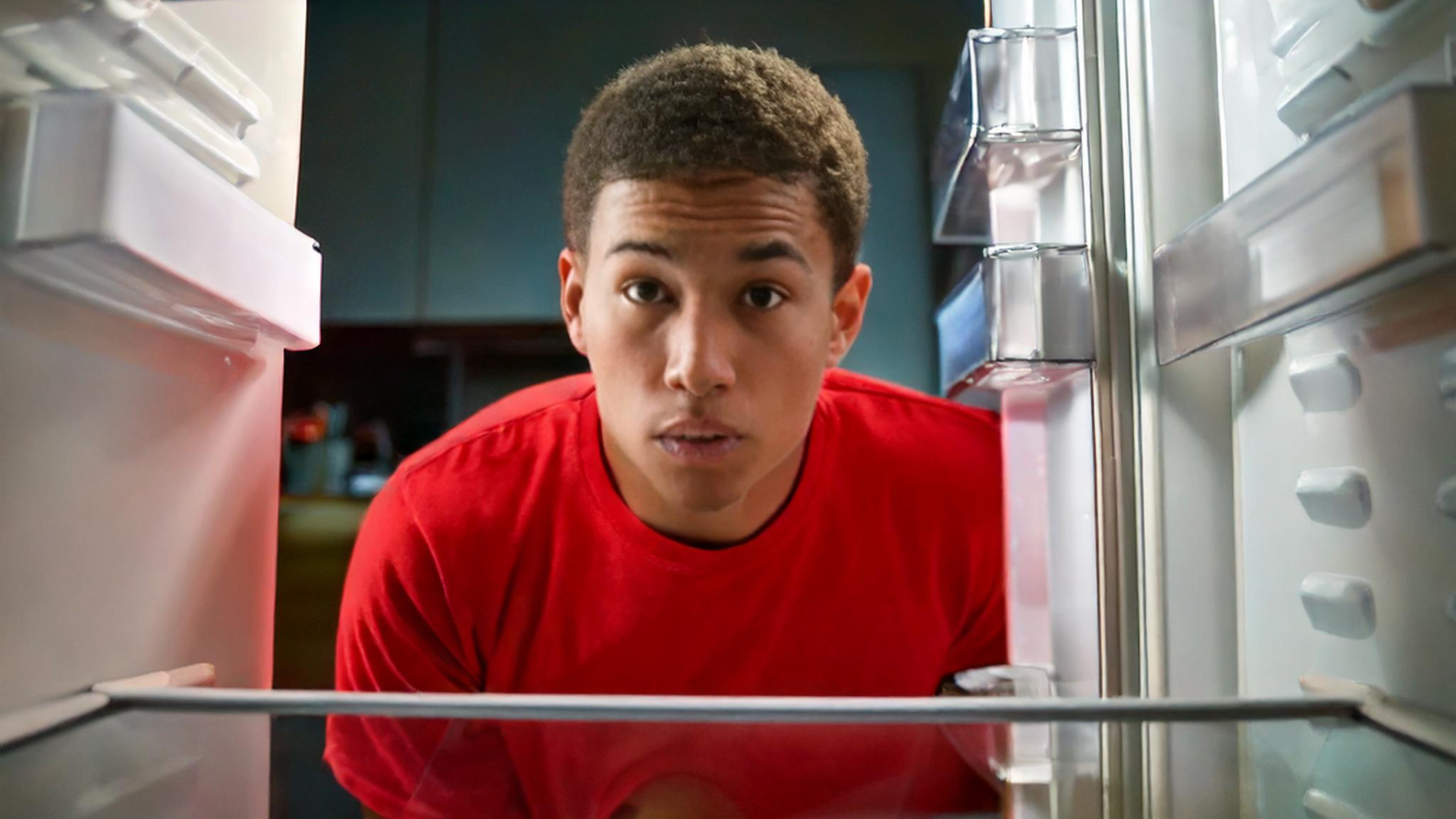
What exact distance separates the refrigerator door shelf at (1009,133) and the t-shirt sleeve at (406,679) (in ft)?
1.56

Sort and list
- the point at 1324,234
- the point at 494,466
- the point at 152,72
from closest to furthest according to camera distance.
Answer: the point at 1324,234, the point at 152,72, the point at 494,466

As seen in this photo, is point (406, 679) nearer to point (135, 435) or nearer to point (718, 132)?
point (135, 435)

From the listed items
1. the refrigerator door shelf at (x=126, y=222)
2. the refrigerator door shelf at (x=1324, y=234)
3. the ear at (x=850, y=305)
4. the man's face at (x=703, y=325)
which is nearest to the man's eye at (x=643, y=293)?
the man's face at (x=703, y=325)

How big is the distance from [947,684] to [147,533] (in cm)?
60

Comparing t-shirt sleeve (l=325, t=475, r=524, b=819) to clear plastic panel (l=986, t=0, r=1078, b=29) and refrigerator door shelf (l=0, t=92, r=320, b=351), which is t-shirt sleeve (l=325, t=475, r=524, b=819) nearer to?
refrigerator door shelf (l=0, t=92, r=320, b=351)

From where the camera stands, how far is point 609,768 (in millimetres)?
601

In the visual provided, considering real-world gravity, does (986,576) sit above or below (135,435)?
below

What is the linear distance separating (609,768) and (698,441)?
0.78ft

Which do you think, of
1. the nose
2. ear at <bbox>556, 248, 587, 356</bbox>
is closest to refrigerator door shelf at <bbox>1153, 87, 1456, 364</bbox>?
the nose

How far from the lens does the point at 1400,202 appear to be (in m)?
0.41

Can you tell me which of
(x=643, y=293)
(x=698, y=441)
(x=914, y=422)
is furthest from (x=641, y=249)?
(x=914, y=422)

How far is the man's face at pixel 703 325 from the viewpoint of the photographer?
62cm

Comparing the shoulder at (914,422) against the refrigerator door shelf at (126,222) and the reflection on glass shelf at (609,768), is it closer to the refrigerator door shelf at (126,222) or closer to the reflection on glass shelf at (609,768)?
the reflection on glass shelf at (609,768)

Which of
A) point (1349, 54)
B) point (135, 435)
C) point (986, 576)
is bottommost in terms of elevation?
point (986, 576)
